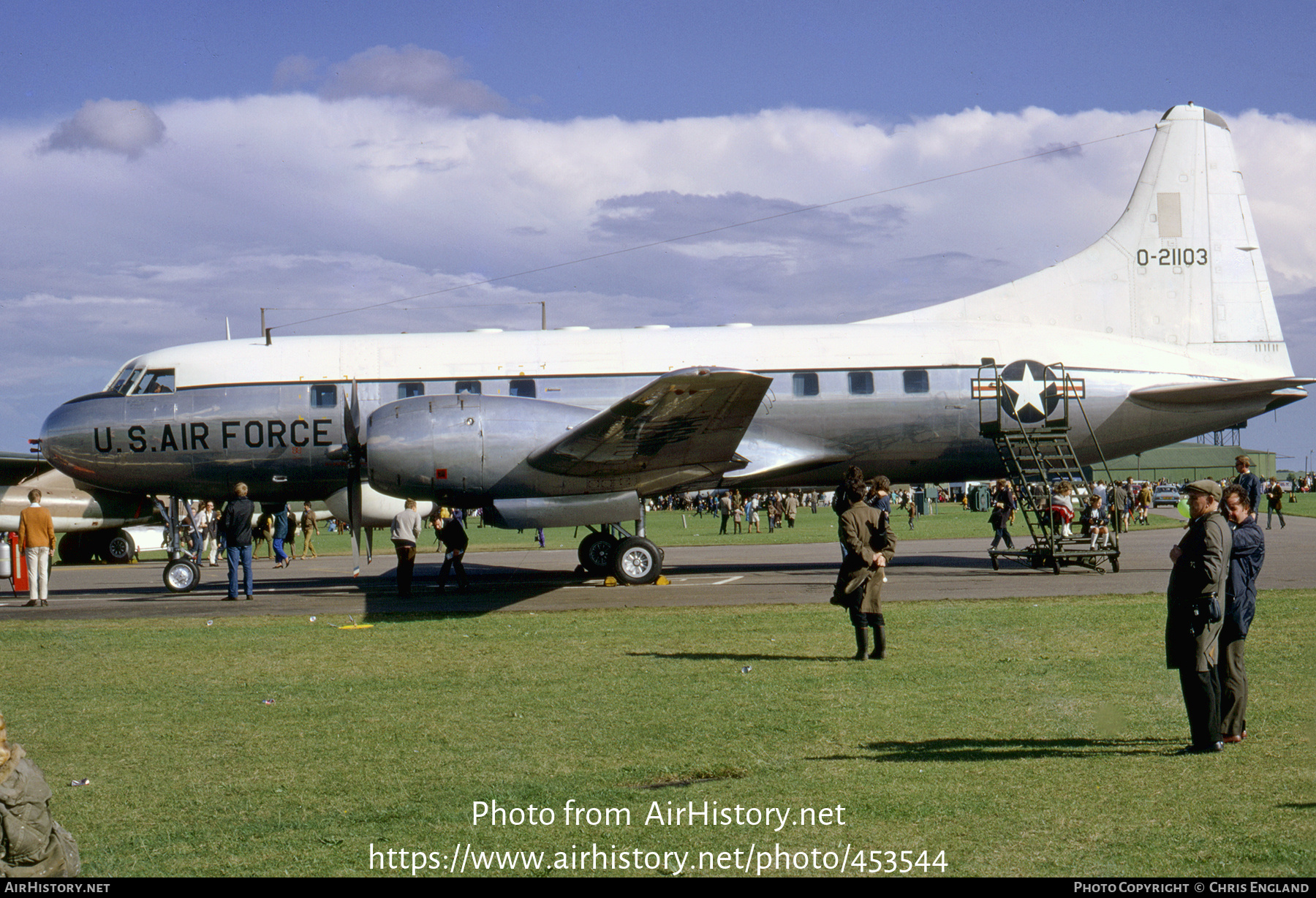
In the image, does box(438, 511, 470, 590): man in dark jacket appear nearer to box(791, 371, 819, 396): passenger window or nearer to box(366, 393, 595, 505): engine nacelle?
box(366, 393, 595, 505): engine nacelle

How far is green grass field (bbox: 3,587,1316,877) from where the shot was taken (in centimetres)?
544

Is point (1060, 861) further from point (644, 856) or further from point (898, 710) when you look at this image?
point (898, 710)

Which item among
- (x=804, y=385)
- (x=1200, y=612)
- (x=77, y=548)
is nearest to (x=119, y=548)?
(x=77, y=548)

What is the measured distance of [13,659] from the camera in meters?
12.1

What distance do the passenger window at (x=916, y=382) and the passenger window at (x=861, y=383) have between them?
69cm

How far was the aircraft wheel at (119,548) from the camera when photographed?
3381 cm

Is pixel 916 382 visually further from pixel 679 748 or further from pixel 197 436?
pixel 679 748

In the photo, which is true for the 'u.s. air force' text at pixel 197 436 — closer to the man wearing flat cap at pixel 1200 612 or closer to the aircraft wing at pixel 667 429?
the aircraft wing at pixel 667 429

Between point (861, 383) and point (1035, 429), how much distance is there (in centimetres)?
345

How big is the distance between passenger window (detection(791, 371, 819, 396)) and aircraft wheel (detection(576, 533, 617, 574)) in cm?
455

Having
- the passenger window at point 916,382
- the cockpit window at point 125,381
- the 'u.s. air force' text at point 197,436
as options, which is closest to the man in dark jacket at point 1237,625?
the passenger window at point 916,382

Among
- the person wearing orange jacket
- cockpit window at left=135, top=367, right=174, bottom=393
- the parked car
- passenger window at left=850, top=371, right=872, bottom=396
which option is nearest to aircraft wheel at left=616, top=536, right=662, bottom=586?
passenger window at left=850, top=371, right=872, bottom=396
